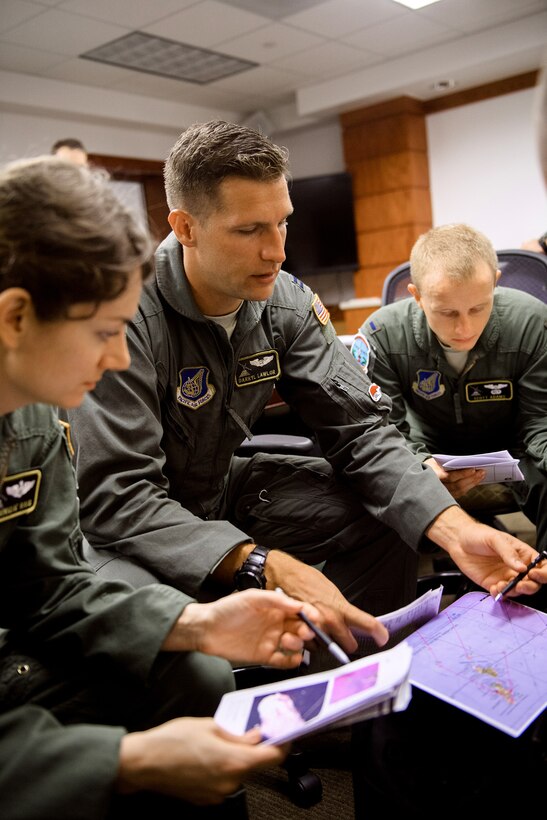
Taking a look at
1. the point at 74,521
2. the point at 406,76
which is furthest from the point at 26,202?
the point at 406,76

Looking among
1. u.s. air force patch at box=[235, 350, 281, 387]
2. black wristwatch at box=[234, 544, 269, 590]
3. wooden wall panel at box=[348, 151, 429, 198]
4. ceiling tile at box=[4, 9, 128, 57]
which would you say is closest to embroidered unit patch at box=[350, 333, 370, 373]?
u.s. air force patch at box=[235, 350, 281, 387]

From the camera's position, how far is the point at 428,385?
192cm

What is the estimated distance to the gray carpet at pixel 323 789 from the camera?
4.04 ft

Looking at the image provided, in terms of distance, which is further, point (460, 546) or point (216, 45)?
point (216, 45)

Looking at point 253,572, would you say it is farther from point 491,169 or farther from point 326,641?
point 491,169

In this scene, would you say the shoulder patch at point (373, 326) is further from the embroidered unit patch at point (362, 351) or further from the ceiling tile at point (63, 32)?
the ceiling tile at point (63, 32)

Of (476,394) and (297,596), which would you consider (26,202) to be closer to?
(297,596)

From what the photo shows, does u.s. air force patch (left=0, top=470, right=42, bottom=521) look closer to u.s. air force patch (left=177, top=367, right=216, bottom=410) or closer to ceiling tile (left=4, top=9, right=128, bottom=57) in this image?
u.s. air force patch (left=177, top=367, right=216, bottom=410)

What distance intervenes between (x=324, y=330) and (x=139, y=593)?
33.3 inches

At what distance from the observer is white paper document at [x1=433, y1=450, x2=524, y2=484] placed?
1.50 metres

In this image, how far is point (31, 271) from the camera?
0.75 meters

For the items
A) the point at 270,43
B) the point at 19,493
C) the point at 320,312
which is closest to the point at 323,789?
the point at 19,493

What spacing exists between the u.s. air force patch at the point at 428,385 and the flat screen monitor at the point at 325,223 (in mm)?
4798

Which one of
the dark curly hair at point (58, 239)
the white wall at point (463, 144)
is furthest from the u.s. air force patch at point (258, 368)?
the white wall at point (463, 144)
